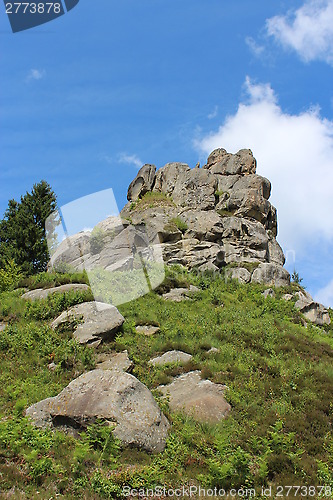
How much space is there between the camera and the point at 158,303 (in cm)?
2133

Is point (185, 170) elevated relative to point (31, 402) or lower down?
elevated

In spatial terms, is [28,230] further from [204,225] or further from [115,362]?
[115,362]

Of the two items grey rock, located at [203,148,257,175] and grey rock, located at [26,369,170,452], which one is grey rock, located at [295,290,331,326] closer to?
grey rock, located at [203,148,257,175]

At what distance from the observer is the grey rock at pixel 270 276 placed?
28.7m

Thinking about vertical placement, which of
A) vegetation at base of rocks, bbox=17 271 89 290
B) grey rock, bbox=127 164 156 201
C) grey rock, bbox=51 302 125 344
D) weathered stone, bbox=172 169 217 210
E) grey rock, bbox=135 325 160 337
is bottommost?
grey rock, bbox=135 325 160 337

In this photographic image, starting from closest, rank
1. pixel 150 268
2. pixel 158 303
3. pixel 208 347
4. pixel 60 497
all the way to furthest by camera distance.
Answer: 1. pixel 60 497
2. pixel 208 347
3. pixel 158 303
4. pixel 150 268

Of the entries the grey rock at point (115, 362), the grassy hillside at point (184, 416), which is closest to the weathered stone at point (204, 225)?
the grassy hillside at point (184, 416)

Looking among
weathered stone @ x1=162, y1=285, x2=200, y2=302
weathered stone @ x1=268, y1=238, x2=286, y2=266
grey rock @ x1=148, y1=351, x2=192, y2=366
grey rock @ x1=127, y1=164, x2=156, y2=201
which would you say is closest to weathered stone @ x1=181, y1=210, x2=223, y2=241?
weathered stone @ x1=268, y1=238, x2=286, y2=266

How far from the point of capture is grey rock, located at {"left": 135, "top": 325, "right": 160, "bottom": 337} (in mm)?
16984

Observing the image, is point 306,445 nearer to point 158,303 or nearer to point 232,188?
point 158,303

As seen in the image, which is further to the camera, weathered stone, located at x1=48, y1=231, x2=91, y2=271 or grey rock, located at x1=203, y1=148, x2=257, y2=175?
grey rock, located at x1=203, y1=148, x2=257, y2=175

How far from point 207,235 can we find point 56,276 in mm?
12091

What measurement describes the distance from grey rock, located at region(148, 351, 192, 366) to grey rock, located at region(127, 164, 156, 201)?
81.6ft

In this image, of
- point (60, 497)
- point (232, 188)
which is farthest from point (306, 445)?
point (232, 188)
